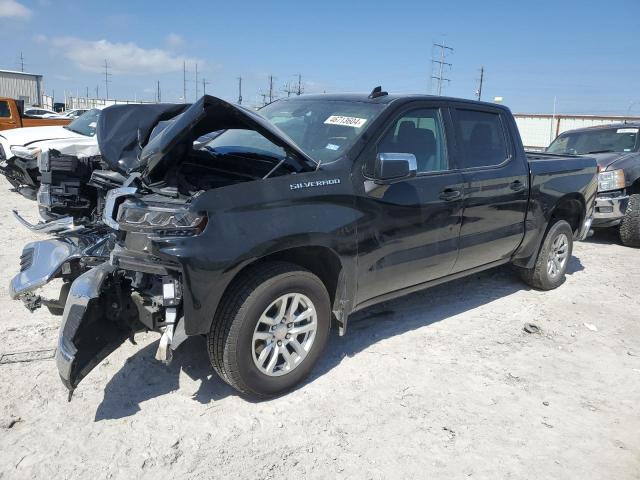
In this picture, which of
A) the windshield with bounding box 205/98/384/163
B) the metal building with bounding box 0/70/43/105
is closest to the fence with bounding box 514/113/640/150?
the windshield with bounding box 205/98/384/163

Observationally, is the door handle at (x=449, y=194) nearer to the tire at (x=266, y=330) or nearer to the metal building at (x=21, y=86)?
the tire at (x=266, y=330)

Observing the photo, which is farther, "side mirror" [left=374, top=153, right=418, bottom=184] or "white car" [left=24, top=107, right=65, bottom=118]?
"white car" [left=24, top=107, right=65, bottom=118]

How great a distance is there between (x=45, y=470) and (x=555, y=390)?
3.21 meters

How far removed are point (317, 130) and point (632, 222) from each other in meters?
6.31

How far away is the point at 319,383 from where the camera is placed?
353 centimetres

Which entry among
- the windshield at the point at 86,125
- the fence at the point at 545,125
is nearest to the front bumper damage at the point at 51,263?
the windshield at the point at 86,125

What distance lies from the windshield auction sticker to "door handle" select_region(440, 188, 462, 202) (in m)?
0.87

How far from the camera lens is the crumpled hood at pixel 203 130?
2986 millimetres

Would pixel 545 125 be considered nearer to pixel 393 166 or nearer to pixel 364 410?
pixel 393 166

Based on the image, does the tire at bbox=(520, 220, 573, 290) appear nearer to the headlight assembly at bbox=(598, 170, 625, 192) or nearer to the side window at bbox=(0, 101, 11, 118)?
the headlight assembly at bbox=(598, 170, 625, 192)

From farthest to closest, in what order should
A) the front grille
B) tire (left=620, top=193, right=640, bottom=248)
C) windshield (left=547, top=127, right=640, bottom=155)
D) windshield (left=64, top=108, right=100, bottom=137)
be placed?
windshield (left=64, top=108, right=100, bottom=137) < windshield (left=547, top=127, right=640, bottom=155) < tire (left=620, top=193, right=640, bottom=248) < the front grille

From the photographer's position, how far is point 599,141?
905 cm

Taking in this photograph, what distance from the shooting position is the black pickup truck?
2857mm

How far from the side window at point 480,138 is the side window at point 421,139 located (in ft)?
0.86
